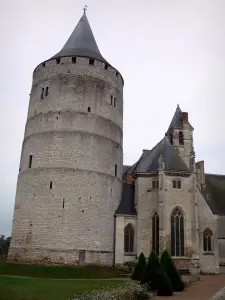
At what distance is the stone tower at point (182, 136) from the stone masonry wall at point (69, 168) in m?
11.1

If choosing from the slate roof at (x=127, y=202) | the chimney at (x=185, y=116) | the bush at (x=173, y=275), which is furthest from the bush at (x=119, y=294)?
the chimney at (x=185, y=116)

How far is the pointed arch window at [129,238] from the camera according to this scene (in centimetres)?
2848

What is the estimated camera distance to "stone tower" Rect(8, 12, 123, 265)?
2589 cm

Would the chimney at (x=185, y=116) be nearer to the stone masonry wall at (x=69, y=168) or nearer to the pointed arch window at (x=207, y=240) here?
the stone masonry wall at (x=69, y=168)

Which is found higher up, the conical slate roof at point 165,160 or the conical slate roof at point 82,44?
the conical slate roof at point 82,44

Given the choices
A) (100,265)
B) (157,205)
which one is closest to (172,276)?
(100,265)

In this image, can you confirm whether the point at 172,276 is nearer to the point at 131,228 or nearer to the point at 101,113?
the point at 131,228

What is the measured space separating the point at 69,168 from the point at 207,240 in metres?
14.8

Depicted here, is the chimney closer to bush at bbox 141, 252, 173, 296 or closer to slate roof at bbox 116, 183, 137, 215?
slate roof at bbox 116, 183, 137, 215

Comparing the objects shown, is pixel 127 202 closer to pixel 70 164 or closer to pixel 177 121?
pixel 70 164

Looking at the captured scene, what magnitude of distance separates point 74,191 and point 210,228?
544 inches

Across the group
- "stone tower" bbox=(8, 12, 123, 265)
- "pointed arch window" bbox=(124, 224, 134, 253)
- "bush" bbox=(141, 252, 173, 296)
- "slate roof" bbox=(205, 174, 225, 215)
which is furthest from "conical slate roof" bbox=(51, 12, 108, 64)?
"bush" bbox=(141, 252, 173, 296)

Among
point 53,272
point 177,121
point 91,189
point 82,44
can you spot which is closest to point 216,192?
point 177,121

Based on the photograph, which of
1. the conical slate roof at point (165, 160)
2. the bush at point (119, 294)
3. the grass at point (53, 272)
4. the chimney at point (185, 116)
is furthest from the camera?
the chimney at point (185, 116)
